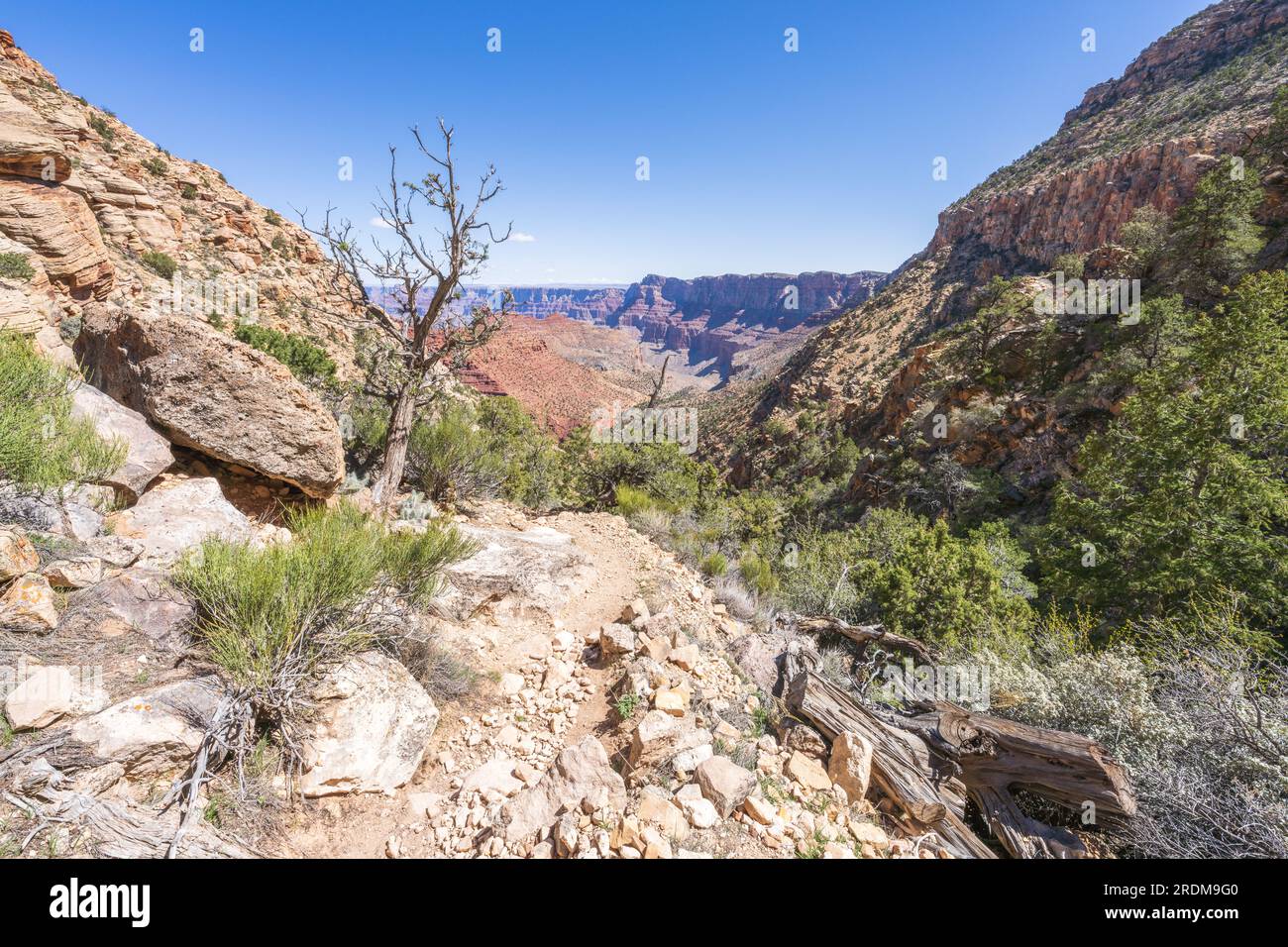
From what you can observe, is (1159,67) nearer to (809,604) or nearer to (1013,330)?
(1013,330)

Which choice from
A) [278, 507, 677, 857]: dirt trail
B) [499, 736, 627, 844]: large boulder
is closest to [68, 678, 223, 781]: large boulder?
[278, 507, 677, 857]: dirt trail

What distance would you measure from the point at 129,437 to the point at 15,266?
744 centimetres

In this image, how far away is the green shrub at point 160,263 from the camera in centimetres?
1898

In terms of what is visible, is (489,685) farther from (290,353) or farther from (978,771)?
(290,353)

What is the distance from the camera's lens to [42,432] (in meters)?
3.35

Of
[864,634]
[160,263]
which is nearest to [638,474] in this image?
[864,634]

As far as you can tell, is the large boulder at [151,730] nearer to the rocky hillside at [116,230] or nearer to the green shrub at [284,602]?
the green shrub at [284,602]

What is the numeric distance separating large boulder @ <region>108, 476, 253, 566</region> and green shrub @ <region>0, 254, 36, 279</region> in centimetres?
722

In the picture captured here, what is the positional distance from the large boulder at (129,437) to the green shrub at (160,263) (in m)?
21.5

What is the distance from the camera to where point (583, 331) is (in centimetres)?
13788

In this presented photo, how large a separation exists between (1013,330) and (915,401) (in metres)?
5.38

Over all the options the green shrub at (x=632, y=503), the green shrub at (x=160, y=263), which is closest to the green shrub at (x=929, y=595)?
the green shrub at (x=632, y=503)

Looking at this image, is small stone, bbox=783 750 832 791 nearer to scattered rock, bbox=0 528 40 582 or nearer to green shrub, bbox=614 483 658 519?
scattered rock, bbox=0 528 40 582
